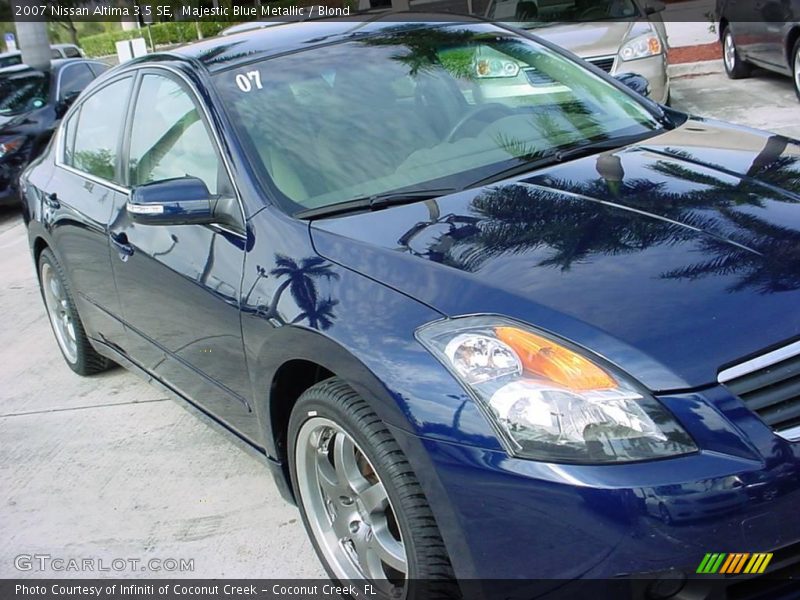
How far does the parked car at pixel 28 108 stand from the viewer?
9820 mm

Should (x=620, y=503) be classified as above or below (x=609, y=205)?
below

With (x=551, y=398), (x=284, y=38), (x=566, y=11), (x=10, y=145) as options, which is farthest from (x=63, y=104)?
(x=551, y=398)

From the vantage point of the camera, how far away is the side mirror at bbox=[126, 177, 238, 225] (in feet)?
9.62

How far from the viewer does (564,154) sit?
3127 mm

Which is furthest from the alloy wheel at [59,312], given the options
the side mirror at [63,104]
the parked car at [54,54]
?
the parked car at [54,54]

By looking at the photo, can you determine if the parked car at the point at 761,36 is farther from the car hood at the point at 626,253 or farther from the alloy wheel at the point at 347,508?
the alloy wheel at the point at 347,508

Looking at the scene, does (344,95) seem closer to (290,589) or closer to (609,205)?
(609,205)

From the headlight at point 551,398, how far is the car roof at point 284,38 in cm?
181

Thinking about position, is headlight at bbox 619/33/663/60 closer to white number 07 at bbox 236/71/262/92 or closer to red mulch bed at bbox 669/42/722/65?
red mulch bed at bbox 669/42/722/65

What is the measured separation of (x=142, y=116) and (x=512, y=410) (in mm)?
2470

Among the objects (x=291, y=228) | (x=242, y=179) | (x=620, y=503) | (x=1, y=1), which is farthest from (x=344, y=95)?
(x=1, y=1)

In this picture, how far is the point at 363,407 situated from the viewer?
2330 millimetres

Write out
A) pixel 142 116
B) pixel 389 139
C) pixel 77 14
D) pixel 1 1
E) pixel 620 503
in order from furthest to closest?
pixel 77 14, pixel 1 1, pixel 142 116, pixel 389 139, pixel 620 503

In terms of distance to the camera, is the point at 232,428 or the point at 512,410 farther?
the point at 232,428
